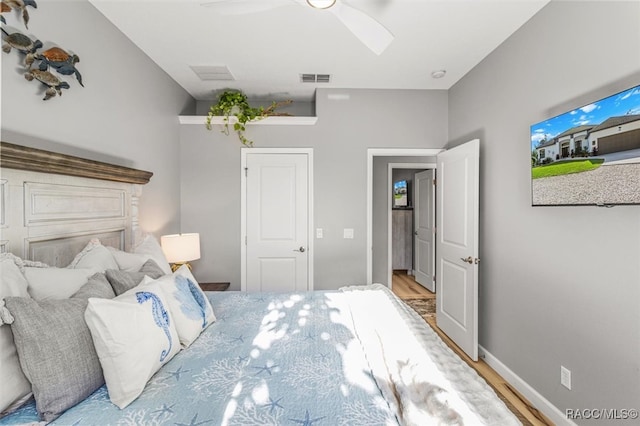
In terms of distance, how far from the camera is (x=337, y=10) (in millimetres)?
1507

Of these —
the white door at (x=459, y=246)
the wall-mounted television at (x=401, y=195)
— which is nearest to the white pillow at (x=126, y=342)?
the white door at (x=459, y=246)

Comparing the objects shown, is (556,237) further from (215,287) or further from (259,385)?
(215,287)

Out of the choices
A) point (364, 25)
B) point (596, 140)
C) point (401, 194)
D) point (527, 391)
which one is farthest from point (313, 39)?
point (401, 194)

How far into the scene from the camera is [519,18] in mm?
2043

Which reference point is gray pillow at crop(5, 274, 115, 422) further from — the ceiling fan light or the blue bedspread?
the ceiling fan light

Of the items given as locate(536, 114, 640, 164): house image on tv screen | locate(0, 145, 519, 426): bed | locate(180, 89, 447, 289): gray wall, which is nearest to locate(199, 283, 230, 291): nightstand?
locate(180, 89, 447, 289): gray wall

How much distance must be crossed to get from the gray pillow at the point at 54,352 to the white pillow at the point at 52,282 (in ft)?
0.45

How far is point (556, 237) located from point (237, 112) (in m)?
3.10

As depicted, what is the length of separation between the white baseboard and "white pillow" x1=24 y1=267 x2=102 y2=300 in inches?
109

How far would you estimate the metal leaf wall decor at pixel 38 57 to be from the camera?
53.5 inches

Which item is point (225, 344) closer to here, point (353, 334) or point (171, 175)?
point (353, 334)

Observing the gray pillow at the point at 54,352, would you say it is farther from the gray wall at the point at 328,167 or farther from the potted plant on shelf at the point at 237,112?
the potted plant on shelf at the point at 237,112

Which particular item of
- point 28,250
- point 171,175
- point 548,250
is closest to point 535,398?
point 548,250

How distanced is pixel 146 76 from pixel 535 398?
395 cm
